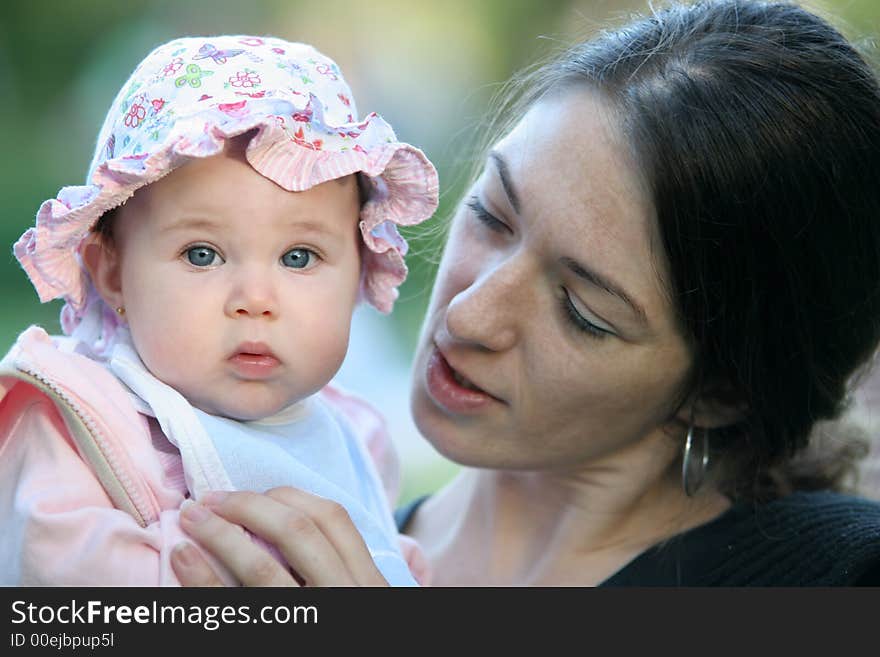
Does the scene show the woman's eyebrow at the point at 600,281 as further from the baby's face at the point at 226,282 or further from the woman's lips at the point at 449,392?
the baby's face at the point at 226,282

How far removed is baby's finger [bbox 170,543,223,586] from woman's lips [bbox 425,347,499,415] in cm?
60

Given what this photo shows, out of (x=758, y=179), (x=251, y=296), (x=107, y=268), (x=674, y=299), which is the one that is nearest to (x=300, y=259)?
(x=251, y=296)

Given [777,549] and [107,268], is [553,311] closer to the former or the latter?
[777,549]

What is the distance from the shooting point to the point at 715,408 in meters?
1.85

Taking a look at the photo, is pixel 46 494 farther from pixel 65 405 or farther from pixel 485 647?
pixel 485 647

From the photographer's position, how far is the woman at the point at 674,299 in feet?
5.26

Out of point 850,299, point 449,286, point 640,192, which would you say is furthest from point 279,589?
point 850,299

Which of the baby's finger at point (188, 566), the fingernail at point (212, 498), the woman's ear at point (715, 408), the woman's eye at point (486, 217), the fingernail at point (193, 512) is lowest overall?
the baby's finger at point (188, 566)

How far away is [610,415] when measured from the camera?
5.76 feet

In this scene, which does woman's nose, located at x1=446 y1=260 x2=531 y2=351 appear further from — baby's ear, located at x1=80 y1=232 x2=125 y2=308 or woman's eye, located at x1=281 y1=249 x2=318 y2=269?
baby's ear, located at x1=80 y1=232 x2=125 y2=308

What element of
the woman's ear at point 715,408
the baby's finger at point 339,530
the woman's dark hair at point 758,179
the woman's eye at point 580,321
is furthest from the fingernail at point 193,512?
the woman's ear at point 715,408

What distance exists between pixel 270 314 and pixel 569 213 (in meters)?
0.49

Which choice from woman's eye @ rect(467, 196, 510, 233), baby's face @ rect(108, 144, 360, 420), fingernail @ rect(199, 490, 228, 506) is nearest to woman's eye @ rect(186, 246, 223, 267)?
baby's face @ rect(108, 144, 360, 420)

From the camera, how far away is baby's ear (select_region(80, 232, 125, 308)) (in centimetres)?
144
